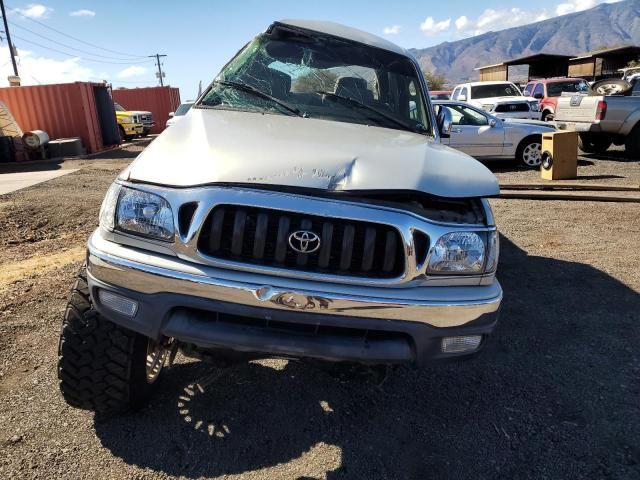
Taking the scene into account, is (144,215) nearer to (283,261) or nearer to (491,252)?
(283,261)

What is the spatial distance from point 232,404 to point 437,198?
4.98 feet

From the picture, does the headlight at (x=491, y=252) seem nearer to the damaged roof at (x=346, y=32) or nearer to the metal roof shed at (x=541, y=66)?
the damaged roof at (x=346, y=32)

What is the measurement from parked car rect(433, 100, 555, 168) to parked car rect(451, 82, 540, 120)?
7.71 feet

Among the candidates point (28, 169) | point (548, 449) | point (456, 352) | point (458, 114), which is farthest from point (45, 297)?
point (28, 169)

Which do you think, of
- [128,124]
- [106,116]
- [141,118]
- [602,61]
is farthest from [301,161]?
[602,61]

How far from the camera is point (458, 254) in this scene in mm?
2092

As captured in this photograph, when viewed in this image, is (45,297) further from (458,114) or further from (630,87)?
(630,87)

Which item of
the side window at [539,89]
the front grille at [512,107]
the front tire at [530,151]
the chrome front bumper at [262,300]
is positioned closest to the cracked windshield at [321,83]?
the chrome front bumper at [262,300]

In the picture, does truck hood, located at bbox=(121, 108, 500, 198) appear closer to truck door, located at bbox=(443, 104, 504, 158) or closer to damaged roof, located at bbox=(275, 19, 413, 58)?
damaged roof, located at bbox=(275, 19, 413, 58)

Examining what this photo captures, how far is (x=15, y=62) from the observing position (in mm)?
31500

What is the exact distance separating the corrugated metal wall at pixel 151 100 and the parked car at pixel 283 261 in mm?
28734

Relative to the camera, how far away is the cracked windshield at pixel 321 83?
3146 mm

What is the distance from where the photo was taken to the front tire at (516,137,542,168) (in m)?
10.9

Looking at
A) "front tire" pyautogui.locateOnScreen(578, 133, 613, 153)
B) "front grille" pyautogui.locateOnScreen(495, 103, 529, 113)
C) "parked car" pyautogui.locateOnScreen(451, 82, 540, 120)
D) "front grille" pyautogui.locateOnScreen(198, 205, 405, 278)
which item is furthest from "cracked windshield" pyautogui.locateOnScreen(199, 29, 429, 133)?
"front grille" pyautogui.locateOnScreen(495, 103, 529, 113)
